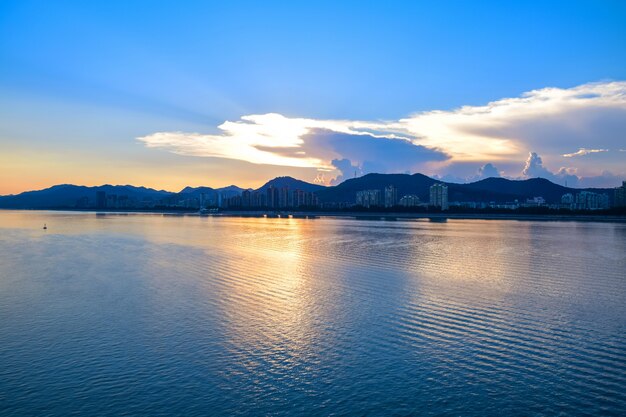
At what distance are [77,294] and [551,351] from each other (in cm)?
1890

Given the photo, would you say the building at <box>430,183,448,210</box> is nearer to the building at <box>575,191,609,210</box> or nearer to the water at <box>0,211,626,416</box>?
the building at <box>575,191,609,210</box>

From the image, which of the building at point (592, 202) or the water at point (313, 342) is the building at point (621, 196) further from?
the water at point (313, 342)

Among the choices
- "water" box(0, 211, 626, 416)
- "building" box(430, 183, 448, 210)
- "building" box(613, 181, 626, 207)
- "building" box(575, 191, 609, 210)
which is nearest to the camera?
"water" box(0, 211, 626, 416)

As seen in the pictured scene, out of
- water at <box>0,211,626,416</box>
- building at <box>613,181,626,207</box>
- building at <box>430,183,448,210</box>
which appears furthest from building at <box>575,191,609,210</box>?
water at <box>0,211,626,416</box>

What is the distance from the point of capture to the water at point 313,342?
984 cm

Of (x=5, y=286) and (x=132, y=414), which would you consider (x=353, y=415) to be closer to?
(x=132, y=414)

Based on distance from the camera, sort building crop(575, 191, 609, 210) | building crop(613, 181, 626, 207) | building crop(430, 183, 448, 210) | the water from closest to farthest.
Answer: the water, building crop(613, 181, 626, 207), building crop(430, 183, 448, 210), building crop(575, 191, 609, 210)

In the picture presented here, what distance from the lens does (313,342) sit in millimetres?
13664

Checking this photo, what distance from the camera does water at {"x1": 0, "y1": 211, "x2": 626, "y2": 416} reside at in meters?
9.84

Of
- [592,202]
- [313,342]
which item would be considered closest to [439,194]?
[592,202]

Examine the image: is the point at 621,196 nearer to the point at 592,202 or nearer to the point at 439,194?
the point at 592,202

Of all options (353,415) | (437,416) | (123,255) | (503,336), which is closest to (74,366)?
(353,415)

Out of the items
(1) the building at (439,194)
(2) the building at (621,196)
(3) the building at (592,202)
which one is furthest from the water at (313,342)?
(3) the building at (592,202)

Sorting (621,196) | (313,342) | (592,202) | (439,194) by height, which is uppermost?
(439,194)
